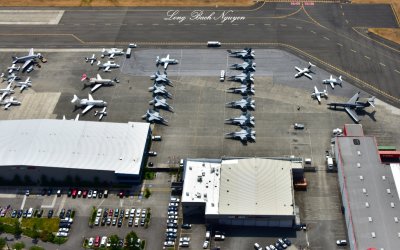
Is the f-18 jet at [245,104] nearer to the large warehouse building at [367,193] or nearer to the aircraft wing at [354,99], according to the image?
the aircraft wing at [354,99]

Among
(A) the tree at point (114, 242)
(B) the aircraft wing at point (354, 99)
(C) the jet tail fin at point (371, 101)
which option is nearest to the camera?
(A) the tree at point (114, 242)

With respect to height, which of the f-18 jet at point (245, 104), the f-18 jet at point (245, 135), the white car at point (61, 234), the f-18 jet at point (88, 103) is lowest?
the white car at point (61, 234)

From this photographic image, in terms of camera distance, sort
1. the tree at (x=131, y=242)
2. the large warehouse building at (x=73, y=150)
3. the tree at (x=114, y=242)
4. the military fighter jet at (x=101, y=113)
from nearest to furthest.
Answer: the tree at (x=131, y=242)
the tree at (x=114, y=242)
the large warehouse building at (x=73, y=150)
the military fighter jet at (x=101, y=113)

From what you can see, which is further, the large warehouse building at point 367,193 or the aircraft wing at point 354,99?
the aircraft wing at point 354,99

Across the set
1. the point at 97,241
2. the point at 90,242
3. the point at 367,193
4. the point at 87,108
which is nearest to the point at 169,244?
the point at 97,241

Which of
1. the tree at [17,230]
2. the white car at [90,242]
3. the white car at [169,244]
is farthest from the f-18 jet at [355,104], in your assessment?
the tree at [17,230]

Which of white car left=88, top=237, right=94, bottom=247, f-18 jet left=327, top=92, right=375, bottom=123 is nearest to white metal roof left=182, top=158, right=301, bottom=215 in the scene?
white car left=88, top=237, right=94, bottom=247

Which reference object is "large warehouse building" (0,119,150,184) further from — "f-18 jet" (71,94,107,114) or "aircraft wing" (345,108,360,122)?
"aircraft wing" (345,108,360,122)
